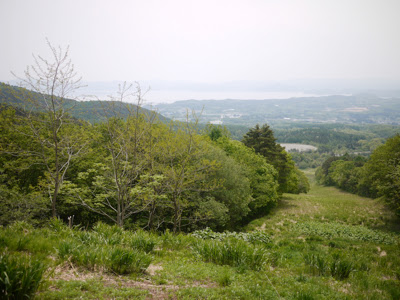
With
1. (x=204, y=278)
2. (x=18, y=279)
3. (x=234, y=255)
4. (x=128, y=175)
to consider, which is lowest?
(x=234, y=255)

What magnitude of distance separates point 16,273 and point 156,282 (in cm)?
275

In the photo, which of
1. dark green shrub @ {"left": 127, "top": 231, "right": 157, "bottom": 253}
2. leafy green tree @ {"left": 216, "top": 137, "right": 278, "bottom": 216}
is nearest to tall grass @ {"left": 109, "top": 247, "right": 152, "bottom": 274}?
dark green shrub @ {"left": 127, "top": 231, "right": 157, "bottom": 253}

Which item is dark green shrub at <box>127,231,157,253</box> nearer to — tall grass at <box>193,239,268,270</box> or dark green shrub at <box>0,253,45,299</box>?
tall grass at <box>193,239,268,270</box>

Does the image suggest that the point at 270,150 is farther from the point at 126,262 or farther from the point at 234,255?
the point at 126,262

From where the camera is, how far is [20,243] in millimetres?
5328

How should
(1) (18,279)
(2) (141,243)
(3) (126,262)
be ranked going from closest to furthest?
1. (1) (18,279)
2. (3) (126,262)
3. (2) (141,243)

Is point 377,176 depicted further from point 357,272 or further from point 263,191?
point 357,272

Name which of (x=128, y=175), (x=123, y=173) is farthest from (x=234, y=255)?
(x=128, y=175)

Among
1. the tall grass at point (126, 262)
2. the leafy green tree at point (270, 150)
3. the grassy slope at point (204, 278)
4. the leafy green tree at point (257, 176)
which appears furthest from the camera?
the leafy green tree at point (270, 150)

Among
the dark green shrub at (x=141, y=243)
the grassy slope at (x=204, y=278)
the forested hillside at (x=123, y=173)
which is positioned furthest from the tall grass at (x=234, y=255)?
the forested hillside at (x=123, y=173)

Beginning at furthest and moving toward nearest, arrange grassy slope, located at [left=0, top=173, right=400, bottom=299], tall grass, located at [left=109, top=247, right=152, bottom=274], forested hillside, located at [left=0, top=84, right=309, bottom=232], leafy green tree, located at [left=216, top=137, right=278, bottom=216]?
leafy green tree, located at [left=216, top=137, right=278, bottom=216]
forested hillside, located at [left=0, top=84, right=309, bottom=232]
tall grass, located at [left=109, top=247, right=152, bottom=274]
grassy slope, located at [left=0, top=173, right=400, bottom=299]

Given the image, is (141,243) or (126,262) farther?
(141,243)

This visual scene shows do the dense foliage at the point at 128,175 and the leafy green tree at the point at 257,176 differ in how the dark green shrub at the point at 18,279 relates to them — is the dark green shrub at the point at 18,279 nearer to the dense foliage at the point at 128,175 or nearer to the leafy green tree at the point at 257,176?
the dense foliage at the point at 128,175

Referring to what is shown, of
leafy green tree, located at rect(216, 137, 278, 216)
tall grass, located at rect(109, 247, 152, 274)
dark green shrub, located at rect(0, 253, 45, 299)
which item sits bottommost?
leafy green tree, located at rect(216, 137, 278, 216)
